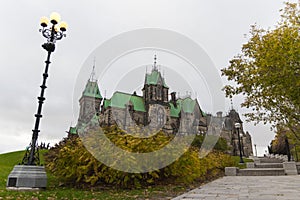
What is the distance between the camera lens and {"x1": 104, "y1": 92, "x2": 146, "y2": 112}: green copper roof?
141 feet

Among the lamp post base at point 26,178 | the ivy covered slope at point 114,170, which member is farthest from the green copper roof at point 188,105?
the lamp post base at point 26,178

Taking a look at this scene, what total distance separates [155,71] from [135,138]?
Result: 4155 cm

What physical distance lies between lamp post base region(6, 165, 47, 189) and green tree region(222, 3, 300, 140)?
1020cm

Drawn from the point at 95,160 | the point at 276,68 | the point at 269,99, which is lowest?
the point at 95,160

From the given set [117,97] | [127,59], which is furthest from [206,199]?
[117,97]

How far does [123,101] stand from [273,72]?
3613 centimetres

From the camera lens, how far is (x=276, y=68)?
1050cm

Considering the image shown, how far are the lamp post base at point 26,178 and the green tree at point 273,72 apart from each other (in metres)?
10.2

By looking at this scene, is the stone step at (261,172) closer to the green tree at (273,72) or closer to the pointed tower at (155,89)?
the green tree at (273,72)

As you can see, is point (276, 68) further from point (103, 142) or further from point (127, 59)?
point (103, 142)

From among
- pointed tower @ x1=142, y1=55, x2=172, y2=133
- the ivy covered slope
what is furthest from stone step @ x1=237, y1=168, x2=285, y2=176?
pointed tower @ x1=142, y1=55, x2=172, y2=133

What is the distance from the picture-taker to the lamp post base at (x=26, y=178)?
256 inches

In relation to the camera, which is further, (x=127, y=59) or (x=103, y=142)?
(x=127, y=59)

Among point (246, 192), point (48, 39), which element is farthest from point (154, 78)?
point (246, 192)
